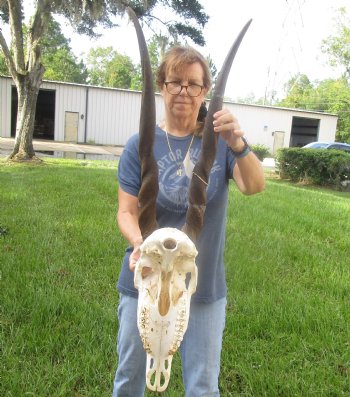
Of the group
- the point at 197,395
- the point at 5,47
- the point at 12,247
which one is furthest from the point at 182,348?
the point at 5,47

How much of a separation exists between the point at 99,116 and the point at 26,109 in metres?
14.7

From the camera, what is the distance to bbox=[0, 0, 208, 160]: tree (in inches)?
504

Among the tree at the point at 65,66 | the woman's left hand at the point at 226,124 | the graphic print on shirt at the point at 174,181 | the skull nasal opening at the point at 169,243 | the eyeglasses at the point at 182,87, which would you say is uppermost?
the tree at the point at 65,66

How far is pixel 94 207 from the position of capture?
23.6 feet

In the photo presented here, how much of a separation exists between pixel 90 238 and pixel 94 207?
5.53 feet

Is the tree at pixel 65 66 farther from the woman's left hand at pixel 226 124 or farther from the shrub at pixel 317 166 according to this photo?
the woman's left hand at pixel 226 124

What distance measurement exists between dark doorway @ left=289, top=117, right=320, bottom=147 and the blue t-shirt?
32954 millimetres

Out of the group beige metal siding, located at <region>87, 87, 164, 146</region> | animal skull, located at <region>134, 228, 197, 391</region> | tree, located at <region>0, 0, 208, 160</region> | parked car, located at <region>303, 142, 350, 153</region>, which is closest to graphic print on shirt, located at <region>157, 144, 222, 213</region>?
animal skull, located at <region>134, 228, 197, 391</region>

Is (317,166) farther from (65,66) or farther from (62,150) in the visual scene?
(65,66)

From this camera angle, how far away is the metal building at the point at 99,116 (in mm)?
27047

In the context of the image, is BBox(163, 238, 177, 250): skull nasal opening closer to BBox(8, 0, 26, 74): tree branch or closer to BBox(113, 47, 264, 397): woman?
BBox(113, 47, 264, 397): woman

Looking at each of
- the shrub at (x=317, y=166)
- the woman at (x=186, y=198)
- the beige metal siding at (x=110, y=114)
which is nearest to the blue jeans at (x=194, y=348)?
the woman at (x=186, y=198)

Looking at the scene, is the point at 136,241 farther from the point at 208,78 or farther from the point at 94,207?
the point at 94,207

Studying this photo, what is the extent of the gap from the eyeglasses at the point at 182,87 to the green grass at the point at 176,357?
1.87m
